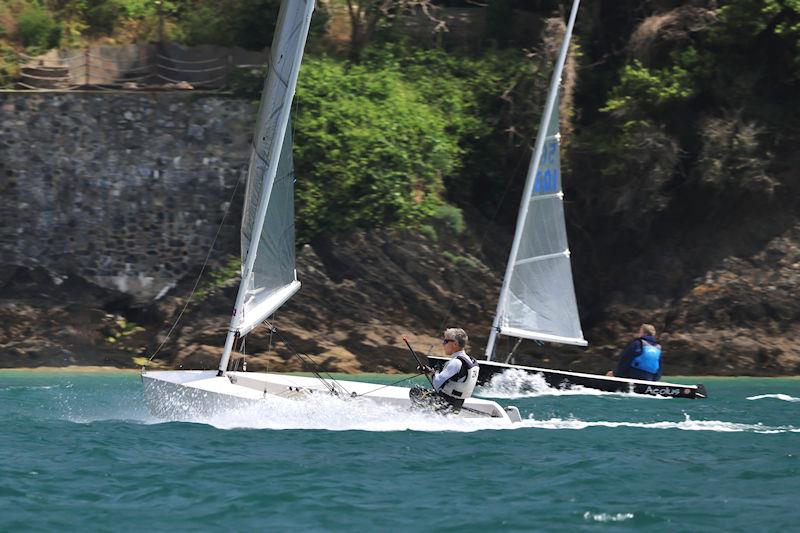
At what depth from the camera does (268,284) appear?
1764cm

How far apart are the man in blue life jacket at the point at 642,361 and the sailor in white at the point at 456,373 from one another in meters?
7.14

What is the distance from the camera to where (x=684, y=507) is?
11758 mm

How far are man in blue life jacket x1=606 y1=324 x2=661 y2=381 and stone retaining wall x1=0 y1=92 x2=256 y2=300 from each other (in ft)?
32.3

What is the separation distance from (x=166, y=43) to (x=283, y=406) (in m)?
16.7

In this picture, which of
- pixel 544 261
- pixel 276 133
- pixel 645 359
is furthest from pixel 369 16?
pixel 276 133

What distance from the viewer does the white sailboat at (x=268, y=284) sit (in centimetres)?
1645

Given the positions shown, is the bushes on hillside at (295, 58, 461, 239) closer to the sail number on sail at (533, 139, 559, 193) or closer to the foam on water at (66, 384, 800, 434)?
the sail number on sail at (533, 139, 559, 193)

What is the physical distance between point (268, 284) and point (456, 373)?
10.2 ft

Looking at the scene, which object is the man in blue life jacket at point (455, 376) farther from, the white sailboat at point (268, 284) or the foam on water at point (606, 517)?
the foam on water at point (606, 517)

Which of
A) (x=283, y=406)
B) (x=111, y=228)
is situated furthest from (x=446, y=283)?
(x=283, y=406)

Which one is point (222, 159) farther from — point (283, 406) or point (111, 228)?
point (283, 406)

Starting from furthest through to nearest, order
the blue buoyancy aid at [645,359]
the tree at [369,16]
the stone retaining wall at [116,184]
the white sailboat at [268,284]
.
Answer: the tree at [369,16] < the stone retaining wall at [116,184] < the blue buoyancy aid at [645,359] < the white sailboat at [268,284]

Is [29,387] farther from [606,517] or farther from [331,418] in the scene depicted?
[606,517]

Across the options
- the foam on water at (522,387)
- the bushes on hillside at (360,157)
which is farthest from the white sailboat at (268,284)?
the bushes on hillside at (360,157)
